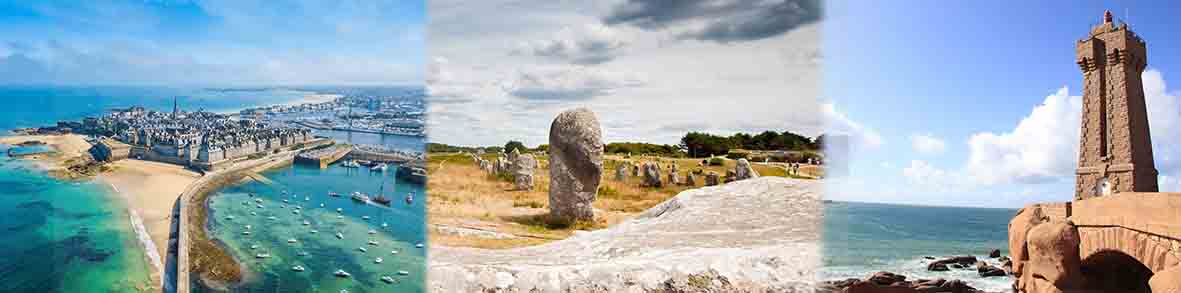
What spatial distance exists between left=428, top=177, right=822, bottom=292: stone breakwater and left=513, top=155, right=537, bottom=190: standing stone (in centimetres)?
185

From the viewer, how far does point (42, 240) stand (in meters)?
3.81

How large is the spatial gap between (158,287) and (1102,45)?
14.7 meters

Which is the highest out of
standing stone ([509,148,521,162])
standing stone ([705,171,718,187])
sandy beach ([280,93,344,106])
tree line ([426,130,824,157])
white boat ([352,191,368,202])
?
sandy beach ([280,93,344,106])

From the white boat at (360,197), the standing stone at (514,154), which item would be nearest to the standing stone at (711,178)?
the standing stone at (514,154)

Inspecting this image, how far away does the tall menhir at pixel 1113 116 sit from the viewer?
39.5 feet

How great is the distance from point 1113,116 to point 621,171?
37.1ft

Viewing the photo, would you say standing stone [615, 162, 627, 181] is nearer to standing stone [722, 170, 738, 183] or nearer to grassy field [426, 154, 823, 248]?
grassy field [426, 154, 823, 248]

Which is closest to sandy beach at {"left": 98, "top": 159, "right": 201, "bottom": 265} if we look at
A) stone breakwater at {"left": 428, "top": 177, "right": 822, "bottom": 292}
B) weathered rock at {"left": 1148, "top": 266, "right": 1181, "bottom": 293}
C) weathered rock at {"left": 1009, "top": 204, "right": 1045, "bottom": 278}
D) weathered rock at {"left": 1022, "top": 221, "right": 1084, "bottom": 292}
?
stone breakwater at {"left": 428, "top": 177, "right": 822, "bottom": 292}

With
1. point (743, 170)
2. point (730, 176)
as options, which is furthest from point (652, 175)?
point (743, 170)

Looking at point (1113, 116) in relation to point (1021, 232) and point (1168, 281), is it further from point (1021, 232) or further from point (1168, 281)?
point (1168, 281)

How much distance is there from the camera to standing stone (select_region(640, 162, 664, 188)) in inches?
252

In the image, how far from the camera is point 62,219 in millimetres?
3973

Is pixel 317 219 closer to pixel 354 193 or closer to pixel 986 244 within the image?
pixel 354 193

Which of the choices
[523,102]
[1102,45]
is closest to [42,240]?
[523,102]
